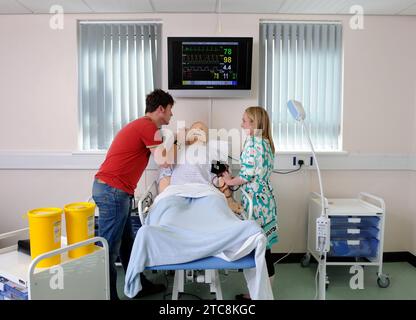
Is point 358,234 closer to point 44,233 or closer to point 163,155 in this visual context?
point 163,155

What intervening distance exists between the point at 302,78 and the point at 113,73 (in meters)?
1.73

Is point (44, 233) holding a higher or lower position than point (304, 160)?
lower

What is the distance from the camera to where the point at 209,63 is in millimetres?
2723

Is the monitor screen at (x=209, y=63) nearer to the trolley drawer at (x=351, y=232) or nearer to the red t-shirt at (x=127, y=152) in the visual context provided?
the red t-shirt at (x=127, y=152)

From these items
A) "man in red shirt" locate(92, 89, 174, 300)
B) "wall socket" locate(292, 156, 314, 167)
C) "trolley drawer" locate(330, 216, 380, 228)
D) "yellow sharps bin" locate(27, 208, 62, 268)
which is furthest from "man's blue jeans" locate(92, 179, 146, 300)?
"trolley drawer" locate(330, 216, 380, 228)

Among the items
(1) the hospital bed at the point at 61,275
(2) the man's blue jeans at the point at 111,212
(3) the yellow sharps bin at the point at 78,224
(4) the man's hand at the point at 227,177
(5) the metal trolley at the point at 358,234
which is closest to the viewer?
(1) the hospital bed at the point at 61,275

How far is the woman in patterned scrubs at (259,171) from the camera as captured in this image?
2.21 metres

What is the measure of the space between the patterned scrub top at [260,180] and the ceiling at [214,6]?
47.6 inches

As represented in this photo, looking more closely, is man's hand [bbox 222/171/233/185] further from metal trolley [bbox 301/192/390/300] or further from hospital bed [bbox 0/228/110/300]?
hospital bed [bbox 0/228/110/300]

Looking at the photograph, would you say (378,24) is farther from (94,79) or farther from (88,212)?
(88,212)

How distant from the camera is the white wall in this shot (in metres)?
2.85

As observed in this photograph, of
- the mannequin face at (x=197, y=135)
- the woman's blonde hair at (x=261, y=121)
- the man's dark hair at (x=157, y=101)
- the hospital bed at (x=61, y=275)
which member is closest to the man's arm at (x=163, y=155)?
the mannequin face at (x=197, y=135)

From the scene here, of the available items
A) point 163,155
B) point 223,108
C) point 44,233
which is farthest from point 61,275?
point 223,108

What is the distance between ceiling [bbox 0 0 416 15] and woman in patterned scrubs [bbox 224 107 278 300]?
3.26ft
